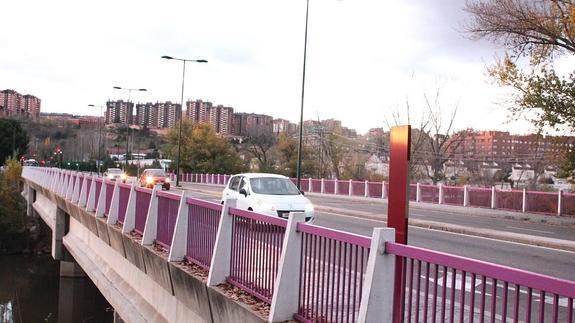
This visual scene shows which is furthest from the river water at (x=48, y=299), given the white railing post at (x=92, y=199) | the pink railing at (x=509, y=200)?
the pink railing at (x=509, y=200)

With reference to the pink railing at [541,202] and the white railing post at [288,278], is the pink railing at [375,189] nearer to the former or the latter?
the pink railing at [541,202]

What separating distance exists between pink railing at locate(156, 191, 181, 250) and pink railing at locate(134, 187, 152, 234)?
830mm

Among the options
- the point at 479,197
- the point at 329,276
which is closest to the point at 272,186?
the point at 329,276

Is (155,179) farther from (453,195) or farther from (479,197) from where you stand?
(479,197)

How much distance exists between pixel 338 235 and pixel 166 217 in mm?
5822

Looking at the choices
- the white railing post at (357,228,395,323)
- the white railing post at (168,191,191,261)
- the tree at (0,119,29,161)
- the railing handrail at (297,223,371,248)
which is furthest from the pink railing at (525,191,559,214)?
the tree at (0,119,29,161)

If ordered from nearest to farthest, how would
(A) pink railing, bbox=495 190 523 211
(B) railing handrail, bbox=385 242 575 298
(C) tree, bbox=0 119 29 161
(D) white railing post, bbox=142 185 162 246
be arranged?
(B) railing handrail, bbox=385 242 575 298, (D) white railing post, bbox=142 185 162 246, (A) pink railing, bbox=495 190 523 211, (C) tree, bbox=0 119 29 161

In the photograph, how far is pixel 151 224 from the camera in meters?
10.8

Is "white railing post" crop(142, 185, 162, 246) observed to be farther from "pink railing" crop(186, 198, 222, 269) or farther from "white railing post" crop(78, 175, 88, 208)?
"white railing post" crop(78, 175, 88, 208)

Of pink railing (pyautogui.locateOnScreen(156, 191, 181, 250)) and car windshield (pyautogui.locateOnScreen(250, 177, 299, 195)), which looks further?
car windshield (pyautogui.locateOnScreen(250, 177, 299, 195))

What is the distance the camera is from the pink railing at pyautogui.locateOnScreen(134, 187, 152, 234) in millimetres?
11545

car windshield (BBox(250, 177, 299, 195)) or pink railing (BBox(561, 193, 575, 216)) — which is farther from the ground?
car windshield (BBox(250, 177, 299, 195))

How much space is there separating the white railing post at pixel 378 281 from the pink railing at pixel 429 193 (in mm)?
27914

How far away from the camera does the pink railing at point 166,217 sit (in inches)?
385
